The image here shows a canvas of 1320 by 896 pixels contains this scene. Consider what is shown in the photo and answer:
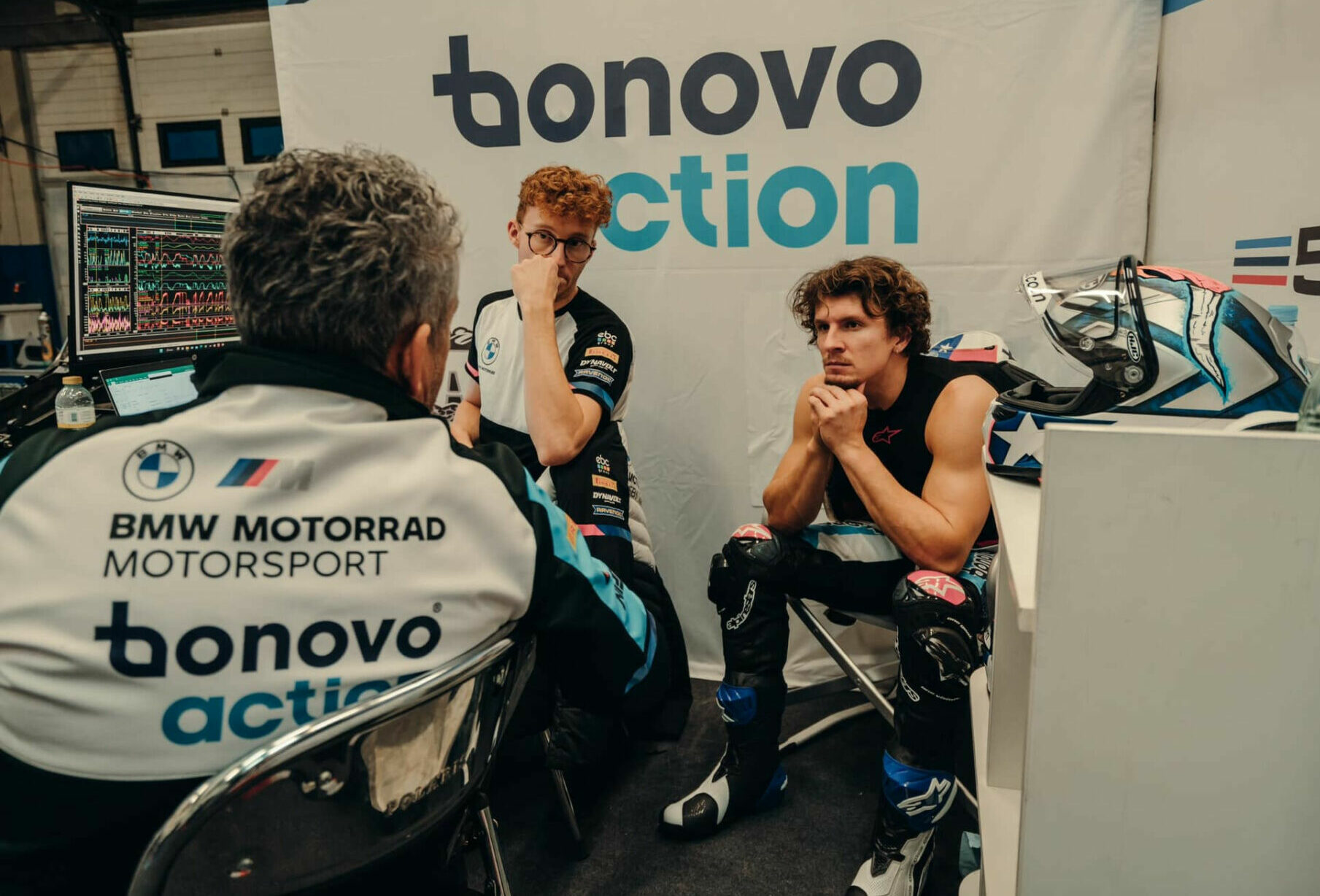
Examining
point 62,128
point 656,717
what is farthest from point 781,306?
point 62,128

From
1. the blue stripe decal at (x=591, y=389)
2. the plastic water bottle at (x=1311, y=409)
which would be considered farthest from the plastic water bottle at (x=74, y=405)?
the plastic water bottle at (x=1311, y=409)

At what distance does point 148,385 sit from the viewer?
1811 mm

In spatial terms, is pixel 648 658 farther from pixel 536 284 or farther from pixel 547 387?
pixel 536 284

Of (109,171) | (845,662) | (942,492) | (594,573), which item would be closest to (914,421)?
(942,492)

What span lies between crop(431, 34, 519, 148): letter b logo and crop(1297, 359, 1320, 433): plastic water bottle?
2.02 m

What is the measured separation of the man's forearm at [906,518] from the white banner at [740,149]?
28.3 inches

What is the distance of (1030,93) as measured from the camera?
2088 millimetres

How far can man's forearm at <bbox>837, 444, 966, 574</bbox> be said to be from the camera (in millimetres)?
1612

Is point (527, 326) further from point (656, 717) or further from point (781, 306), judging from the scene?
point (656, 717)

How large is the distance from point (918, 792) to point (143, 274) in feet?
6.10

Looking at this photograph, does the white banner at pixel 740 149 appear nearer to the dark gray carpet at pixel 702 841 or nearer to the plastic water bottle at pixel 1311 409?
the dark gray carpet at pixel 702 841

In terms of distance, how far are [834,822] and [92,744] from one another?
5.00 ft

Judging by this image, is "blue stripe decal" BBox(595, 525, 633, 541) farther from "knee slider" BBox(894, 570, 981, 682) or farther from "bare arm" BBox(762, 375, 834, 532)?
"knee slider" BBox(894, 570, 981, 682)

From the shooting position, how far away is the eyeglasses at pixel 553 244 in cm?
202
